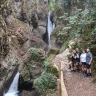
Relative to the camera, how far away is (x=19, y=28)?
27.6 m

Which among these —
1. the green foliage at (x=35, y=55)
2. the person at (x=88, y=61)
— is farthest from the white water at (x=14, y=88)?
the person at (x=88, y=61)

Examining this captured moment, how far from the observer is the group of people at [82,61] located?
10.9 metres

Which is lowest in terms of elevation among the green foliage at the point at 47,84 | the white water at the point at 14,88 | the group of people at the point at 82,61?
the white water at the point at 14,88

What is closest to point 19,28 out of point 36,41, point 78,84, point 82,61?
point 36,41

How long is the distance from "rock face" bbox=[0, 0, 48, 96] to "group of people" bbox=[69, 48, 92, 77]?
7.30 metres

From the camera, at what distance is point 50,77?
1155cm

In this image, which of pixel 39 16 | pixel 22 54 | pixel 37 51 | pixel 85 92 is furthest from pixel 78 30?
pixel 39 16

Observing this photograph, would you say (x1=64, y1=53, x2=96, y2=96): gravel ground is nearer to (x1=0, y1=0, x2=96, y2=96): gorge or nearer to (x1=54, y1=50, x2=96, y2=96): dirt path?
(x1=54, y1=50, x2=96, y2=96): dirt path

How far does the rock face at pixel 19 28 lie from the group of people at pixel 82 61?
7.30 meters

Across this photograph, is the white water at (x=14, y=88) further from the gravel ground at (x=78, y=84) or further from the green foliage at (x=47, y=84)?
the gravel ground at (x=78, y=84)

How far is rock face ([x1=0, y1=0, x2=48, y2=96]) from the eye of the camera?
18230 millimetres

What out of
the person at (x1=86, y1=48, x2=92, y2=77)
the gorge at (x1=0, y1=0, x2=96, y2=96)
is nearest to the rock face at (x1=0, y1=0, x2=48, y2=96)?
the gorge at (x1=0, y1=0, x2=96, y2=96)

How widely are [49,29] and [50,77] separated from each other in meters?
28.9

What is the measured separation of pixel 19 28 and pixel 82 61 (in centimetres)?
1789
